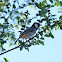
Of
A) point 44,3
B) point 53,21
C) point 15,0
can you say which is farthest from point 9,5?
Result: point 53,21

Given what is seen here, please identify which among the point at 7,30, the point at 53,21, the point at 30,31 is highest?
the point at 53,21

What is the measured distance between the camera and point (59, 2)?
6.98 ft

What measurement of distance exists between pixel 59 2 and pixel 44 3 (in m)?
0.29

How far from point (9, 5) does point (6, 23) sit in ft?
0.89

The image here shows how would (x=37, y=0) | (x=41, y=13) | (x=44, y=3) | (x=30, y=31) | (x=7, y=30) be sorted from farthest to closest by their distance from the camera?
(x=30, y=31), (x=7, y=30), (x=37, y=0), (x=44, y=3), (x=41, y=13)

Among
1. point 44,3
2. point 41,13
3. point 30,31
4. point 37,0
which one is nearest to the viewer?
point 41,13

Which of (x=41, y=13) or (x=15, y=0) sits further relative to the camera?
(x=15, y=0)

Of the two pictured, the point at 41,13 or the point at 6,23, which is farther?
the point at 6,23

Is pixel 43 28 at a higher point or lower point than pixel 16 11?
Answer: lower

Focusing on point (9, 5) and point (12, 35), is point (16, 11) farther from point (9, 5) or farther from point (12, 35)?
point (12, 35)

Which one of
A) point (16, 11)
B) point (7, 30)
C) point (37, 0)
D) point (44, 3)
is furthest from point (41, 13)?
point (7, 30)

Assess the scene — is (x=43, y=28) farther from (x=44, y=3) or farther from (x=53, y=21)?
(x=44, y=3)

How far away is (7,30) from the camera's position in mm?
2215

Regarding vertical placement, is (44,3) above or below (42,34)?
above
